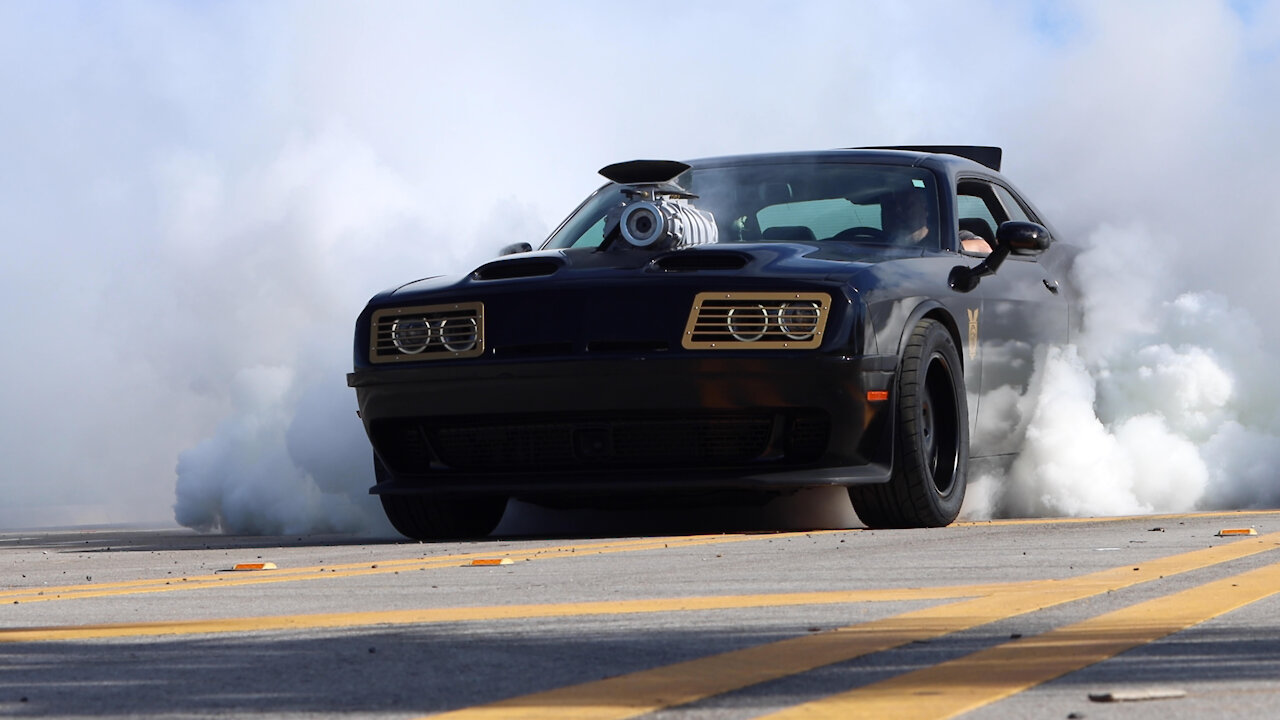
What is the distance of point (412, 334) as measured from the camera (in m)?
7.25

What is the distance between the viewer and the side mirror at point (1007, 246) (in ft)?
25.0

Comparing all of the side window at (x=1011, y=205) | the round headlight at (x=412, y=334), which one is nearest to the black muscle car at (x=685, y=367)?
the round headlight at (x=412, y=334)

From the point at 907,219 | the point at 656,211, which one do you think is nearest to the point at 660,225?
the point at 656,211

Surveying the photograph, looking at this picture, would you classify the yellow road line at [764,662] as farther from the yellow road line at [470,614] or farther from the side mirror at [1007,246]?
the side mirror at [1007,246]

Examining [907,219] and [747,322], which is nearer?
[747,322]

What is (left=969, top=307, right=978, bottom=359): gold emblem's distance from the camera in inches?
308

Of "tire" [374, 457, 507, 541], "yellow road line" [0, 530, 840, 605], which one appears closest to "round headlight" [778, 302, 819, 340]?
"yellow road line" [0, 530, 840, 605]

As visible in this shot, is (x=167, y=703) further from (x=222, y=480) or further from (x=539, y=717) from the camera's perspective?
(x=222, y=480)

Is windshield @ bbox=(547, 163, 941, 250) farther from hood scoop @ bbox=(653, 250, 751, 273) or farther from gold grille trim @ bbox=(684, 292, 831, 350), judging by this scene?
gold grille trim @ bbox=(684, 292, 831, 350)

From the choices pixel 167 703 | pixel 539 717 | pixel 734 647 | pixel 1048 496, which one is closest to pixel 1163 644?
pixel 734 647

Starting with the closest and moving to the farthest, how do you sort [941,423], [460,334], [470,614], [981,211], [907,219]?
[470,614] → [460,334] → [941,423] → [907,219] → [981,211]

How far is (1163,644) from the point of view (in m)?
3.34

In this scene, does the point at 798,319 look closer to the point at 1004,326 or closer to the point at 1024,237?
the point at 1024,237

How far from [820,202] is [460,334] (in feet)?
5.80
